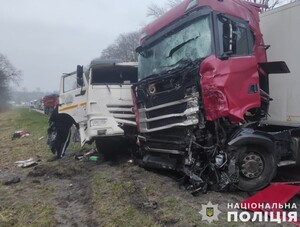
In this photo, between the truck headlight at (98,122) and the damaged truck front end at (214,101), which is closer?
the damaged truck front end at (214,101)

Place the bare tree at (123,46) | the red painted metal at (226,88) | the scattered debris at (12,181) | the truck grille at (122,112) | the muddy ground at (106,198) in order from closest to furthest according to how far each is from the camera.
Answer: the muddy ground at (106,198)
the red painted metal at (226,88)
the scattered debris at (12,181)
the truck grille at (122,112)
the bare tree at (123,46)

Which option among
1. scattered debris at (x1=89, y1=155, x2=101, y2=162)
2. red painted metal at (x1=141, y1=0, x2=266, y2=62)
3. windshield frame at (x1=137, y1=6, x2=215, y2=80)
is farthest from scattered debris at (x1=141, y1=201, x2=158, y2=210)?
scattered debris at (x1=89, y1=155, x2=101, y2=162)

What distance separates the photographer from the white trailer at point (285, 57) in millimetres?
6336

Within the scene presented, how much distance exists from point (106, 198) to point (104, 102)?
2803mm

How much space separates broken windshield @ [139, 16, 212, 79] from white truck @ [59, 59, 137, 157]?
1.12 meters

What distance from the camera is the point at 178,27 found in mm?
6281

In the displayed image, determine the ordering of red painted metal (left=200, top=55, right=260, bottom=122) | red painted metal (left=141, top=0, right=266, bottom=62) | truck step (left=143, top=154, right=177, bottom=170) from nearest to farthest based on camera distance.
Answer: red painted metal (left=200, top=55, right=260, bottom=122) → red painted metal (left=141, top=0, right=266, bottom=62) → truck step (left=143, top=154, right=177, bottom=170)

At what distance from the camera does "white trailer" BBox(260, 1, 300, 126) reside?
20.8 feet

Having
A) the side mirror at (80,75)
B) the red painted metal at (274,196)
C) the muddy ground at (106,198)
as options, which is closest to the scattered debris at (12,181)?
the muddy ground at (106,198)

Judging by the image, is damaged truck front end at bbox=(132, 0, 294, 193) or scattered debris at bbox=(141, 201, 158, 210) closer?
scattered debris at bbox=(141, 201, 158, 210)

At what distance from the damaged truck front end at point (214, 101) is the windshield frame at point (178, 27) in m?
0.02

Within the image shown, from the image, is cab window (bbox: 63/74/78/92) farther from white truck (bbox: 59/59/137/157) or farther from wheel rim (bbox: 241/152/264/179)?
wheel rim (bbox: 241/152/264/179)

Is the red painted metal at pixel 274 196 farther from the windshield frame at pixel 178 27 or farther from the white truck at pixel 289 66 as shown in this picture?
the windshield frame at pixel 178 27

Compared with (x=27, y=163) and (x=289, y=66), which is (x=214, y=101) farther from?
(x=27, y=163)
